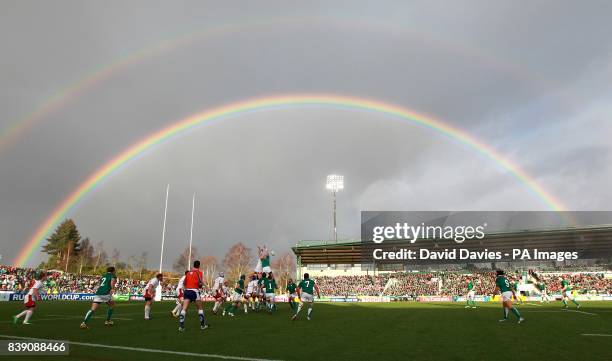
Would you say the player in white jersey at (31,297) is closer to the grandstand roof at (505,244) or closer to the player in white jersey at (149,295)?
the player in white jersey at (149,295)

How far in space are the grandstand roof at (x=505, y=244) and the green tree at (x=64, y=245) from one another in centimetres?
8899

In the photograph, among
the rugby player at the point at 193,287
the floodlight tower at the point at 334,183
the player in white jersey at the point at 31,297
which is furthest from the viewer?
the floodlight tower at the point at 334,183

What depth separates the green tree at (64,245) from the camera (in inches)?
5025

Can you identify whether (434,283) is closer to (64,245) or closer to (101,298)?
(101,298)

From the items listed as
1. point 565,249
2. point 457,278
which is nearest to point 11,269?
point 457,278

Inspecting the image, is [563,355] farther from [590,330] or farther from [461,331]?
[590,330]

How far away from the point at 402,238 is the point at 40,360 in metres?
71.0

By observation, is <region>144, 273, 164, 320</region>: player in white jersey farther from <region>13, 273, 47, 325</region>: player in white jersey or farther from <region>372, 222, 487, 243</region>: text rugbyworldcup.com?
<region>372, 222, 487, 243</region>: text rugbyworldcup.com

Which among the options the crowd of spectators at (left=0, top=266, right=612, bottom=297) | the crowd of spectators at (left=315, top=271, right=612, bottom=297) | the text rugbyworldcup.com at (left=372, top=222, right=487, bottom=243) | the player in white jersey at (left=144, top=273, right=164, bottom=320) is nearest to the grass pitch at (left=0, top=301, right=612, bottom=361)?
the player in white jersey at (left=144, top=273, right=164, bottom=320)

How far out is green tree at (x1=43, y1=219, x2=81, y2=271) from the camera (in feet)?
419

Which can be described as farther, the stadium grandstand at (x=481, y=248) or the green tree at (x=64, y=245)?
the green tree at (x=64, y=245)

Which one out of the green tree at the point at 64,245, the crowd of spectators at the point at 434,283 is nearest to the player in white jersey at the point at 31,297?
the crowd of spectators at the point at 434,283

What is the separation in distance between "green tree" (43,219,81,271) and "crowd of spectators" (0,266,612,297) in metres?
76.2

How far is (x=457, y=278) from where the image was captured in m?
71.8
